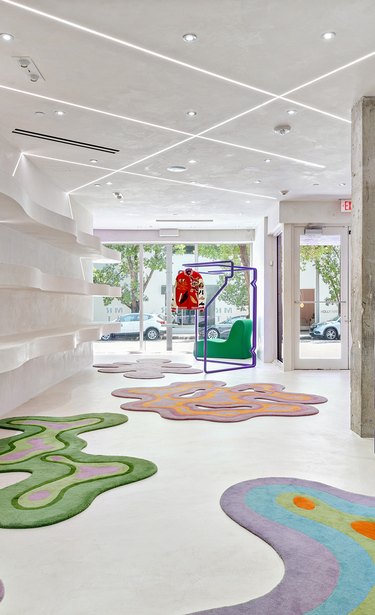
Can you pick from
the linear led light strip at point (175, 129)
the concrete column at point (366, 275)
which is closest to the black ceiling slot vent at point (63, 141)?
the linear led light strip at point (175, 129)

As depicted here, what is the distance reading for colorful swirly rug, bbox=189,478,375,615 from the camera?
200 cm

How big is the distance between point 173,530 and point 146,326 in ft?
37.1

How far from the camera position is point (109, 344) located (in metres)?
14.5

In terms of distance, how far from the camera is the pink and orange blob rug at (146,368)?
8.50 meters

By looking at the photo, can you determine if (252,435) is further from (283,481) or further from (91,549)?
(91,549)

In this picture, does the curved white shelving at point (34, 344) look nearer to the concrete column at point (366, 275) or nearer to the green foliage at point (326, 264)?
the concrete column at point (366, 275)

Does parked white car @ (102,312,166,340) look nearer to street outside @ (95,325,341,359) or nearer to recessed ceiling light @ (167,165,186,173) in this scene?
street outside @ (95,325,341,359)

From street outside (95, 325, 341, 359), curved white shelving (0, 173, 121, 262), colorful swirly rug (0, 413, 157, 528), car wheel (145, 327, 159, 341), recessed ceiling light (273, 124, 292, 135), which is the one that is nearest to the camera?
colorful swirly rug (0, 413, 157, 528)

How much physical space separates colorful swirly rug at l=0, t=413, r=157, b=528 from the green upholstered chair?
595 centimetres

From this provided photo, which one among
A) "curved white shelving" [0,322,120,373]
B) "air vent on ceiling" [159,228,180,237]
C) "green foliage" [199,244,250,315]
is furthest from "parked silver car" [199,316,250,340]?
"curved white shelving" [0,322,120,373]

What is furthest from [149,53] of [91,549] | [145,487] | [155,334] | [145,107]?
[155,334]

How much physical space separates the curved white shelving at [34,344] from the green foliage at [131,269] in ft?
20.8

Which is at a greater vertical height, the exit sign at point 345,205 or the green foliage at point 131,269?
the exit sign at point 345,205

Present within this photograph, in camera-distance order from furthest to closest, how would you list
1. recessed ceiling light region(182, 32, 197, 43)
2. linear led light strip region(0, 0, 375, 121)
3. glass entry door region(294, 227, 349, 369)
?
glass entry door region(294, 227, 349, 369)
recessed ceiling light region(182, 32, 197, 43)
linear led light strip region(0, 0, 375, 121)
